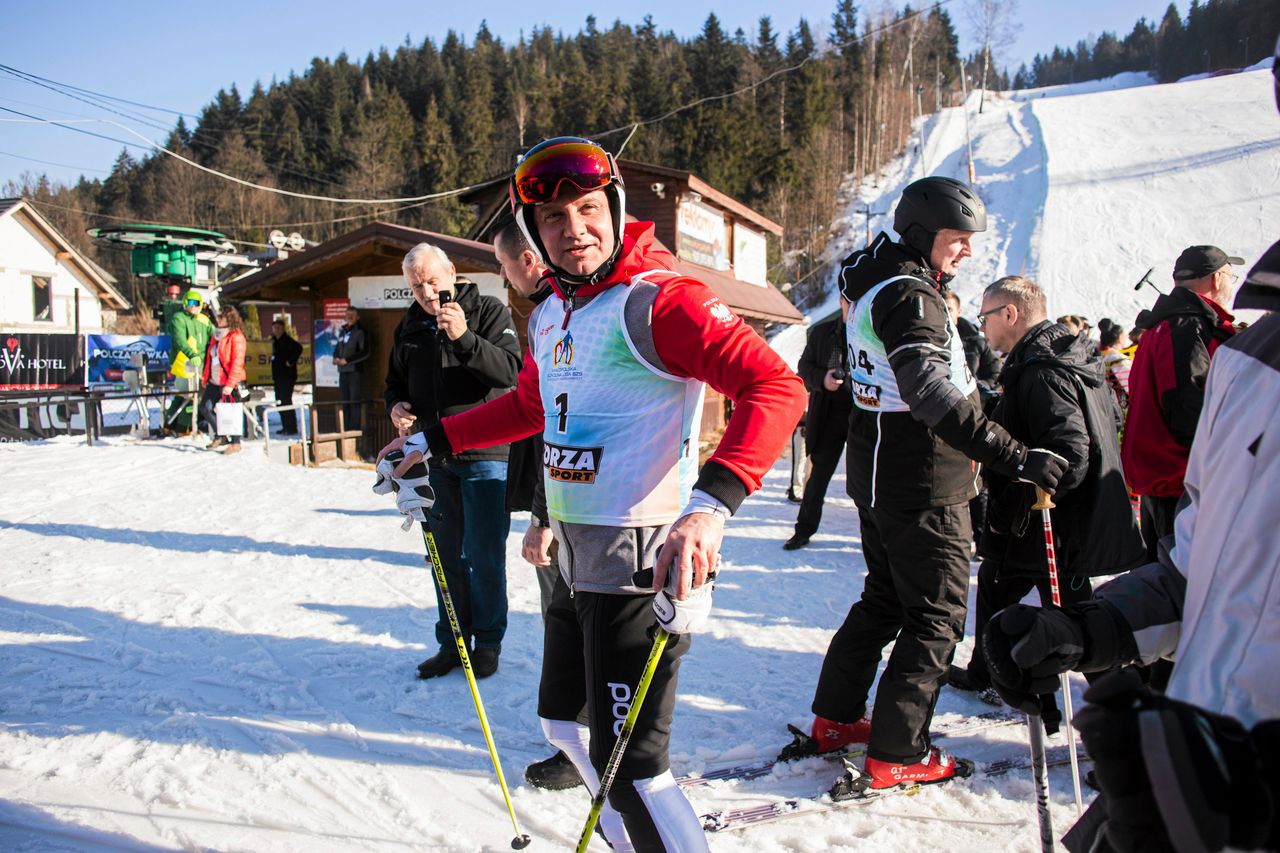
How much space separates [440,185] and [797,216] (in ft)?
81.5

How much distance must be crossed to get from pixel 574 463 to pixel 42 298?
1610 inches

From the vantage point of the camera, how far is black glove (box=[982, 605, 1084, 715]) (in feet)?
4.77

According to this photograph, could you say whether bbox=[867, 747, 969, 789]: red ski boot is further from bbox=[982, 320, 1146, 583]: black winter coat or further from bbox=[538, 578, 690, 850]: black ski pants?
bbox=[538, 578, 690, 850]: black ski pants

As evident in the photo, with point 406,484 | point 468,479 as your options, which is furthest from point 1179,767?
point 468,479

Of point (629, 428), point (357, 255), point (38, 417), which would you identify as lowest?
point (38, 417)

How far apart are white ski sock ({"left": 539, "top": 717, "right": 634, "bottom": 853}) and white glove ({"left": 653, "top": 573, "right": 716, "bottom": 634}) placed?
65cm

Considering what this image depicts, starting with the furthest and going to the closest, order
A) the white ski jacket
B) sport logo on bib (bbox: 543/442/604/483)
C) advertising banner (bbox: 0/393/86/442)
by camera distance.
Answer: advertising banner (bbox: 0/393/86/442) → sport logo on bib (bbox: 543/442/604/483) → the white ski jacket

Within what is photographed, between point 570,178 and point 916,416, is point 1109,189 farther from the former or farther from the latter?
point 570,178

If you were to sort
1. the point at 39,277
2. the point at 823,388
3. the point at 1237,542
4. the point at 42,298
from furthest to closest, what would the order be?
the point at 42,298, the point at 39,277, the point at 823,388, the point at 1237,542

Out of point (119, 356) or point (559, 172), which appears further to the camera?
point (119, 356)

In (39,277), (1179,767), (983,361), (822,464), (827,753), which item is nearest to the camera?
(1179,767)

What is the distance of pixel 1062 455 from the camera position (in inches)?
129

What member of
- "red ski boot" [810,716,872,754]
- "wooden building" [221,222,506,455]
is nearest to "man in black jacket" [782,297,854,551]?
"red ski boot" [810,716,872,754]

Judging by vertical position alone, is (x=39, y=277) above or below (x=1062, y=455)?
above
